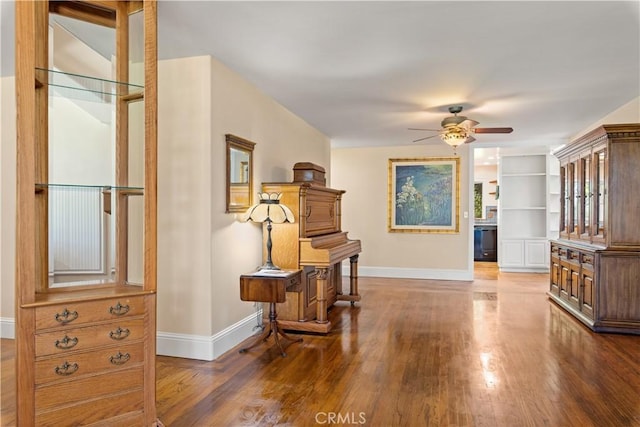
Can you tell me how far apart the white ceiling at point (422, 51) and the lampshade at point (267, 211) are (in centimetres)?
114

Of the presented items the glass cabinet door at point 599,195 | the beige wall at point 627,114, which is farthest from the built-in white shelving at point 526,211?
the glass cabinet door at point 599,195

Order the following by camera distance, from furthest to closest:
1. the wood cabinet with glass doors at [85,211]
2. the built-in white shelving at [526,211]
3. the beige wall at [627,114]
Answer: the built-in white shelving at [526,211], the beige wall at [627,114], the wood cabinet with glass doors at [85,211]

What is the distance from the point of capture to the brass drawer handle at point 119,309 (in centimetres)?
207

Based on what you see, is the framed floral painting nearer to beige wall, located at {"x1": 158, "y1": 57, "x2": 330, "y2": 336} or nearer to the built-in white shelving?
the built-in white shelving

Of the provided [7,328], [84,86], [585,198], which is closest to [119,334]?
[84,86]

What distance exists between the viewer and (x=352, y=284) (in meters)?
5.59

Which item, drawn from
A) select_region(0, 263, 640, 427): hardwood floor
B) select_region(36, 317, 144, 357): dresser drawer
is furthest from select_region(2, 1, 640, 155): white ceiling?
select_region(0, 263, 640, 427): hardwood floor

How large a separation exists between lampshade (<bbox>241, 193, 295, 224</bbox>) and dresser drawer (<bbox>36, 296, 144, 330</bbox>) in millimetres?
1700

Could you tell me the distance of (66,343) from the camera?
6.38ft

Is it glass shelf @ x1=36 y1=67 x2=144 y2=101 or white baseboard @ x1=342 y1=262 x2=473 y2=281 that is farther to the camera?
white baseboard @ x1=342 y1=262 x2=473 y2=281

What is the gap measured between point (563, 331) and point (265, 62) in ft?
12.9

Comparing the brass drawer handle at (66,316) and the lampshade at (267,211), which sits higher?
the lampshade at (267,211)

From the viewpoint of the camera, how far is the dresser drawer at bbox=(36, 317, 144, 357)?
6.22 feet

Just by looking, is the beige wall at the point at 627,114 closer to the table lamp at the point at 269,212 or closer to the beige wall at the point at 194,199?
the table lamp at the point at 269,212
